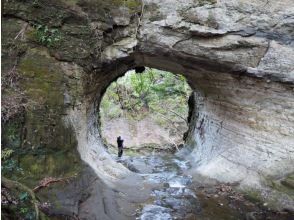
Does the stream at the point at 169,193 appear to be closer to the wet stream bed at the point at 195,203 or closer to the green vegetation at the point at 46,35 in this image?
the wet stream bed at the point at 195,203

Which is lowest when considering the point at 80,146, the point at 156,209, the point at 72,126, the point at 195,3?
the point at 156,209

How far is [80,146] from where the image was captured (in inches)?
287

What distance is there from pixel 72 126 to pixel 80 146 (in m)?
0.56

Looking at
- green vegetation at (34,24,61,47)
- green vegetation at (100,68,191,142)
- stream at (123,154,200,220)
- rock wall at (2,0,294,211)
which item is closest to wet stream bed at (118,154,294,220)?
stream at (123,154,200,220)

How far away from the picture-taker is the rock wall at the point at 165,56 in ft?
22.1

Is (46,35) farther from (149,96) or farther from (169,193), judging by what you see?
(149,96)

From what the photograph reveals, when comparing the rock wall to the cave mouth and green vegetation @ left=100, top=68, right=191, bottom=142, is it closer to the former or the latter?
the cave mouth

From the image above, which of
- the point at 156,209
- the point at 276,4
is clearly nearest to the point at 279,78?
the point at 276,4

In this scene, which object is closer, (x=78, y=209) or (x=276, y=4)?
(x=78, y=209)

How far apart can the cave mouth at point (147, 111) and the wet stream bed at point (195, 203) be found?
9573 mm

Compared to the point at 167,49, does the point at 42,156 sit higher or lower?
lower

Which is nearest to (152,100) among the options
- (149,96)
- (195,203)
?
(149,96)

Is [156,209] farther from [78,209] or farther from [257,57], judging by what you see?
[257,57]

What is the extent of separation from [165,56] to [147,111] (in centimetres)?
1703
